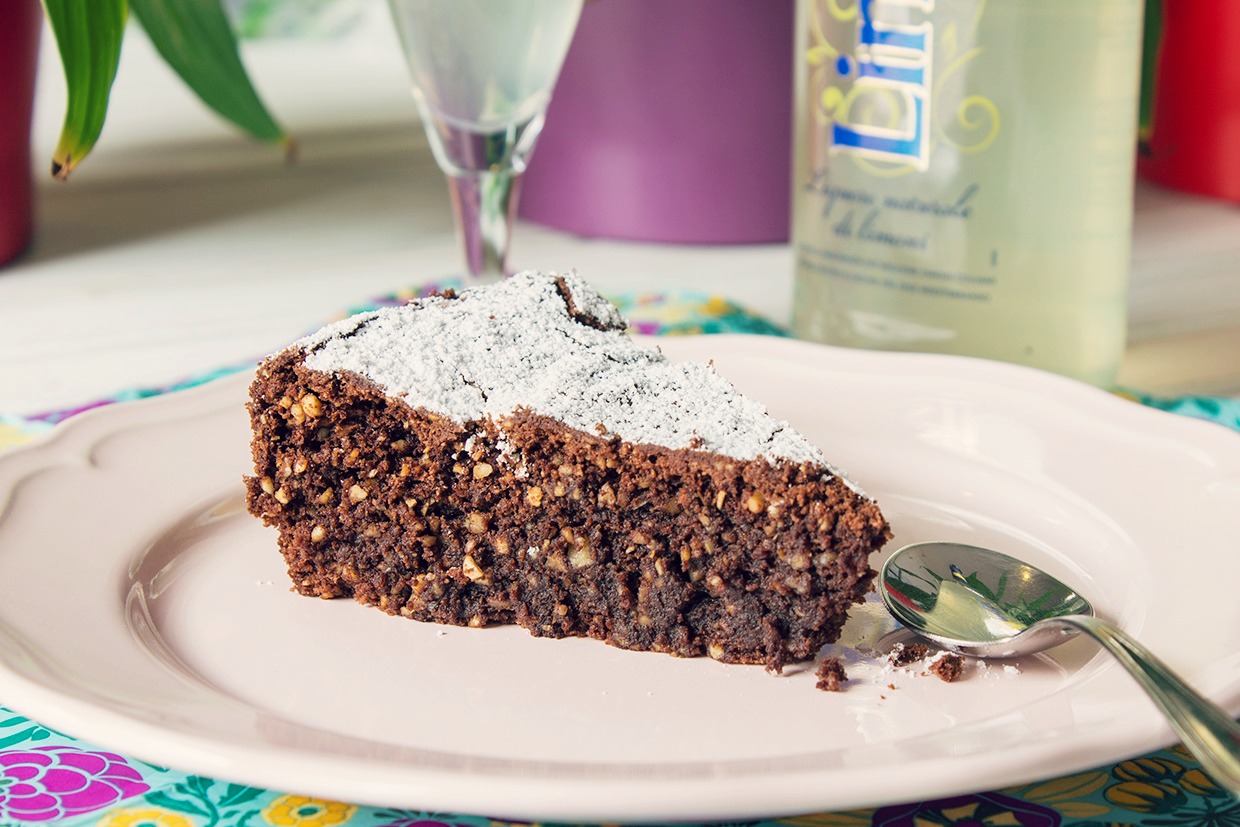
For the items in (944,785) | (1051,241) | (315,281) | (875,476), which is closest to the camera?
(944,785)

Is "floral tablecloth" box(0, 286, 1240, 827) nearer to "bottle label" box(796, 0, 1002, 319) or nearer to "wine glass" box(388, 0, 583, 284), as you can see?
"bottle label" box(796, 0, 1002, 319)

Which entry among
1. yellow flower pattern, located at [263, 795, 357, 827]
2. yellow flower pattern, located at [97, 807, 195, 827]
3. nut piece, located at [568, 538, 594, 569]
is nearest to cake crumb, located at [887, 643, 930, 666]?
nut piece, located at [568, 538, 594, 569]

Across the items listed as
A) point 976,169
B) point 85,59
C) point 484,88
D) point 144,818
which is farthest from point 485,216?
point 144,818

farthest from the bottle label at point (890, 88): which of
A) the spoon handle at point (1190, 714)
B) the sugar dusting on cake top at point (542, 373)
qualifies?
the spoon handle at point (1190, 714)

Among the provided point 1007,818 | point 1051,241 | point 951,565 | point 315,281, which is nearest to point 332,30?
point 315,281

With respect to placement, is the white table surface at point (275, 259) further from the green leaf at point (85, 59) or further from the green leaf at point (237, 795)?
the green leaf at point (237, 795)

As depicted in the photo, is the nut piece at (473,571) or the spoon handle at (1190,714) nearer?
the spoon handle at (1190,714)

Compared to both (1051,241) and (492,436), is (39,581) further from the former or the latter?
(1051,241)
